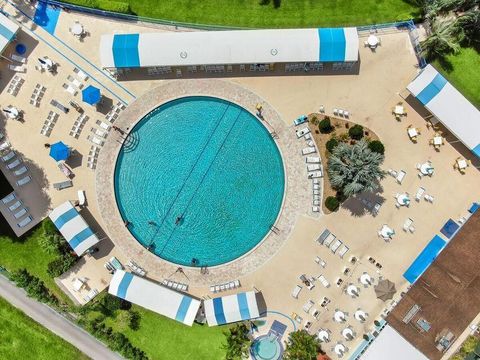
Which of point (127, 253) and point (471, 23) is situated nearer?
point (471, 23)

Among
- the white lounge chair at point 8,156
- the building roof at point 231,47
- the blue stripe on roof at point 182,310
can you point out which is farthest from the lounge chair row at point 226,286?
the white lounge chair at point 8,156

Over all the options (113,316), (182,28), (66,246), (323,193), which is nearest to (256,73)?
(182,28)

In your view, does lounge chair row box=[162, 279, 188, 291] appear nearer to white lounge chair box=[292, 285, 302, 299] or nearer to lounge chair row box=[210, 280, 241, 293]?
lounge chair row box=[210, 280, 241, 293]

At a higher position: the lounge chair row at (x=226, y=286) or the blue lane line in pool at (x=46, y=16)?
the blue lane line in pool at (x=46, y=16)

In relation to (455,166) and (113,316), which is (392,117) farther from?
(113,316)

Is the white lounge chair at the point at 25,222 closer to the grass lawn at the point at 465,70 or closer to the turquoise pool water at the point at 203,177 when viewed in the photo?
the turquoise pool water at the point at 203,177

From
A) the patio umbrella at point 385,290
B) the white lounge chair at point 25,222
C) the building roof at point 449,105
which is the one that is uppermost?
the building roof at point 449,105

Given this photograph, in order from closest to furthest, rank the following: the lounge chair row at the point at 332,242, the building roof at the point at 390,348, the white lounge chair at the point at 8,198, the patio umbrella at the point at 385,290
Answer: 1. the building roof at the point at 390,348
2. the patio umbrella at the point at 385,290
3. the white lounge chair at the point at 8,198
4. the lounge chair row at the point at 332,242

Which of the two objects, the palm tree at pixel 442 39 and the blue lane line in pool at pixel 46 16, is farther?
the blue lane line in pool at pixel 46 16
